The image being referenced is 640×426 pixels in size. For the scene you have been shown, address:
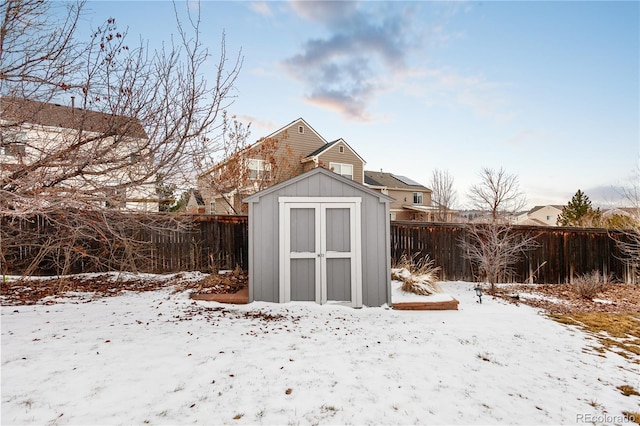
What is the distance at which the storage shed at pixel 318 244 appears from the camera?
5488 millimetres

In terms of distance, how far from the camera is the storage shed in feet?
18.0

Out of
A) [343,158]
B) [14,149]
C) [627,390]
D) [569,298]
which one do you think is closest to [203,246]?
[14,149]

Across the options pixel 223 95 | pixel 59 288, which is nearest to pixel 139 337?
pixel 223 95

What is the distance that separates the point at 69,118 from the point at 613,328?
8.45 m

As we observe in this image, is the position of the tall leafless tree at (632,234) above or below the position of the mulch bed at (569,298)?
above

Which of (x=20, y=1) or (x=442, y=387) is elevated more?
(x=20, y=1)

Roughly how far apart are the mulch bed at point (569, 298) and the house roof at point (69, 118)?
7.71 meters

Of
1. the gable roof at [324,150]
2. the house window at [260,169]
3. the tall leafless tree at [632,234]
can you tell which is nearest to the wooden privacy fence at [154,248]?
the house window at [260,169]

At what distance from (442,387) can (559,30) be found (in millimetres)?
8356

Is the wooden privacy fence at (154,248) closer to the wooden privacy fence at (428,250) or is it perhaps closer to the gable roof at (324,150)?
the wooden privacy fence at (428,250)

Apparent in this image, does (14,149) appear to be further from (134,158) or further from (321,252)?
(321,252)

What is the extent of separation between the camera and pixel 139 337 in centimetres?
367

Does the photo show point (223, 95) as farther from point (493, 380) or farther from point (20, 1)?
point (493, 380)

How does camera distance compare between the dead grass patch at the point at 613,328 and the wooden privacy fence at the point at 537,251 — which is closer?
the dead grass patch at the point at 613,328
